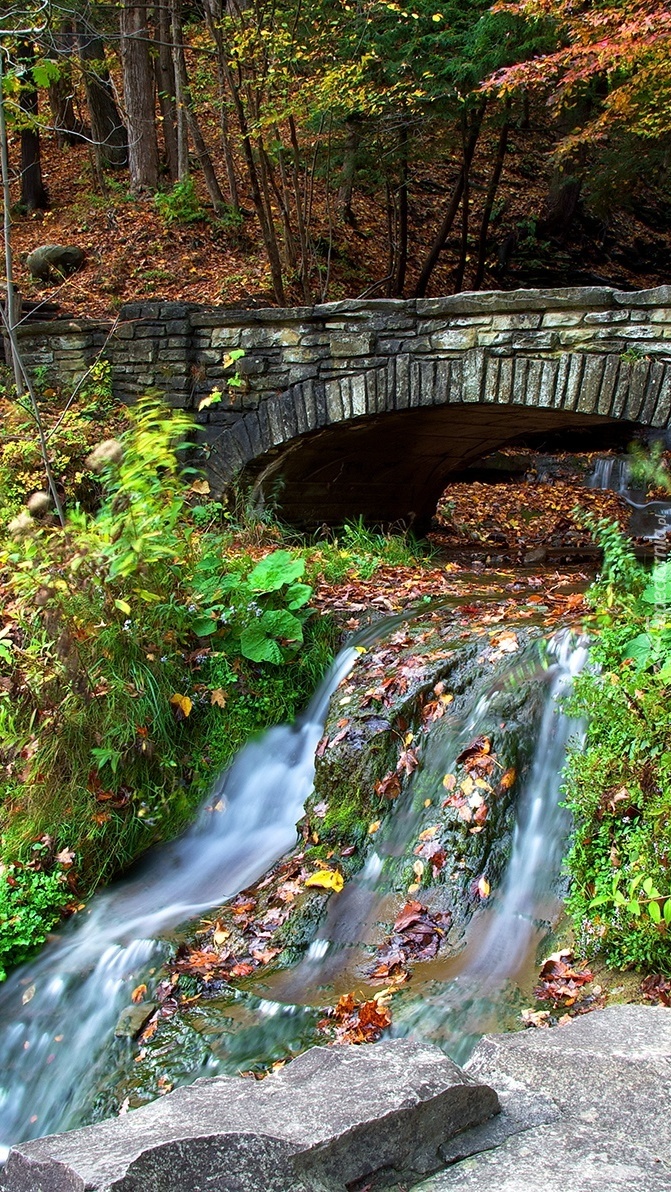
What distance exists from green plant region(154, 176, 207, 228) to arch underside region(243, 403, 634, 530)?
5.13 meters

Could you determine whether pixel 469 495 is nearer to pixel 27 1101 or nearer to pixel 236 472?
pixel 236 472

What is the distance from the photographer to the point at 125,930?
4.11 m

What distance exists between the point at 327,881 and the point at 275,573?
6.35ft

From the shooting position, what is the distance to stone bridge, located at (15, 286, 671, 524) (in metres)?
6.37

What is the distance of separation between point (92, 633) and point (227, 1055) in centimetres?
224

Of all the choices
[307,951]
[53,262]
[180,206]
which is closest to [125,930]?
[307,951]

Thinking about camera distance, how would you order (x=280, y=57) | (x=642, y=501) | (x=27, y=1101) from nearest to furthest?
1. (x=27, y=1101)
2. (x=280, y=57)
3. (x=642, y=501)

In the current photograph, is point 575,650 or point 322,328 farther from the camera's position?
point 322,328

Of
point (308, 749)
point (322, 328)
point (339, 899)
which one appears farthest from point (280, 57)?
point (339, 899)

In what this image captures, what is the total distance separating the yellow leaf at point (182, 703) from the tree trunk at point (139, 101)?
365 inches

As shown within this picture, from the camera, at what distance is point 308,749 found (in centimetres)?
489

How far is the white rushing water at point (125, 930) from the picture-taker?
350cm

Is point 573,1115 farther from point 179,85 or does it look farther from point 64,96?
point 64,96

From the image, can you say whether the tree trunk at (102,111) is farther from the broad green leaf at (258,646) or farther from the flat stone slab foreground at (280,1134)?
the flat stone slab foreground at (280,1134)
